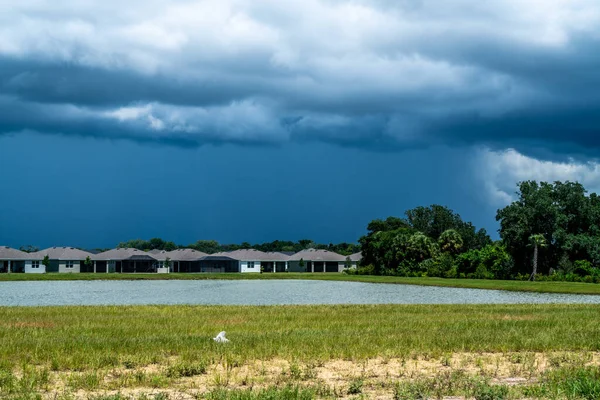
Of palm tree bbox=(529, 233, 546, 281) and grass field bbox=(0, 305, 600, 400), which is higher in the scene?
palm tree bbox=(529, 233, 546, 281)

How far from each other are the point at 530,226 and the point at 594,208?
8.53 meters

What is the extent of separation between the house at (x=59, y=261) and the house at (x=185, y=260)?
16.9 m

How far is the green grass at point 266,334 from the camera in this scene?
14.7m

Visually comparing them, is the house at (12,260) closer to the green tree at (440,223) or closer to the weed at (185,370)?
the green tree at (440,223)

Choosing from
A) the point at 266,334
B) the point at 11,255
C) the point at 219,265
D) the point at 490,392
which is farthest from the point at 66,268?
the point at 490,392

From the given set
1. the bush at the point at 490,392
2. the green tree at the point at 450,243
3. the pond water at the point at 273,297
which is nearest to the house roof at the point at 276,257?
the green tree at the point at 450,243

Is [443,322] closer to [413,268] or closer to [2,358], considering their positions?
[2,358]

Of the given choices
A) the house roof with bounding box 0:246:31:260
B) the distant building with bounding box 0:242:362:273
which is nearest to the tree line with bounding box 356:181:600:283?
the distant building with bounding box 0:242:362:273

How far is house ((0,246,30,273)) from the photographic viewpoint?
13638cm

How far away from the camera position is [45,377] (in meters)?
12.1

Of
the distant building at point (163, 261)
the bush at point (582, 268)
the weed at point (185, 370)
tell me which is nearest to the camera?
the weed at point (185, 370)

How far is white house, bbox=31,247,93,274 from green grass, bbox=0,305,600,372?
4597 inches

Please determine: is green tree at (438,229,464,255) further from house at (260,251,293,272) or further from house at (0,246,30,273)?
house at (0,246,30,273)

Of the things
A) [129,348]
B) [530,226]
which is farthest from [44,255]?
[129,348]
